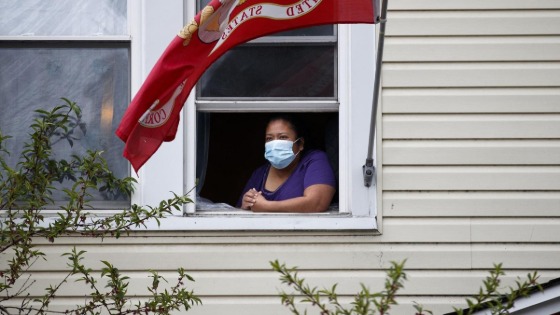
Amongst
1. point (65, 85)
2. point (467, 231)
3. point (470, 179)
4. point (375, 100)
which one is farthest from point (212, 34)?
point (467, 231)

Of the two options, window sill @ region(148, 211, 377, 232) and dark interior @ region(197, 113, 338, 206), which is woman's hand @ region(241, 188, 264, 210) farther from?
dark interior @ region(197, 113, 338, 206)

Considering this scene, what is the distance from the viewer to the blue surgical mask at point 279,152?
7375 millimetres

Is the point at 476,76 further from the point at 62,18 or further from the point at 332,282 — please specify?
the point at 62,18

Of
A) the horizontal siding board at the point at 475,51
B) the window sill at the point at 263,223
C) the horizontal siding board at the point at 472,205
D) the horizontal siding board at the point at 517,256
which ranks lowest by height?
the horizontal siding board at the point at 517,256

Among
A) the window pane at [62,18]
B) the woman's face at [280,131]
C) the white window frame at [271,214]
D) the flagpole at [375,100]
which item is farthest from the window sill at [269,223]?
the window pane at [62,18]

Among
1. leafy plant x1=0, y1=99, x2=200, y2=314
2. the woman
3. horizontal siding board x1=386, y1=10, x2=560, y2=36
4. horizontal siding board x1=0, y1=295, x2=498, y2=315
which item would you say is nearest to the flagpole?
the woman

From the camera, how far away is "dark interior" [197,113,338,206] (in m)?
7.53

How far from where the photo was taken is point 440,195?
717cm

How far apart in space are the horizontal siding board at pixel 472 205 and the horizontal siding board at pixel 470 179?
0.05 meters

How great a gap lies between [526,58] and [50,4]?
2.78 meters

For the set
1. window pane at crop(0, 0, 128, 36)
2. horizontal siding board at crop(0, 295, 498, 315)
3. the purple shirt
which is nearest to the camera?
horizontal siding board at crop(0, 295, 498, 315)

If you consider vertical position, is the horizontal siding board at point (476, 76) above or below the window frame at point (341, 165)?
above

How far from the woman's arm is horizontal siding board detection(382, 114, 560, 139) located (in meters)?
0.49

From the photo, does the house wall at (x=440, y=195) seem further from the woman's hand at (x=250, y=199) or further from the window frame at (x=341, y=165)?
the woman's hand at (x=250, y=199)
